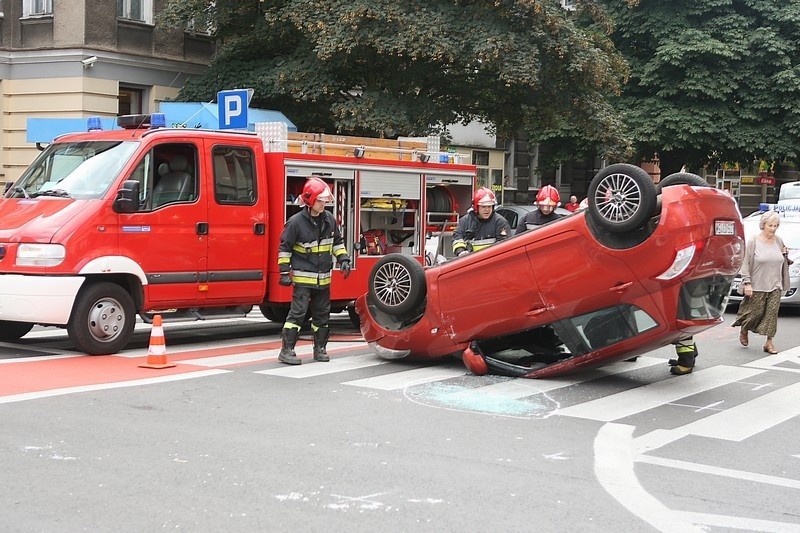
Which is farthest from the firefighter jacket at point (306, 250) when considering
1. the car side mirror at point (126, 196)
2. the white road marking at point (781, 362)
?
the white road marking at point (781, 362)

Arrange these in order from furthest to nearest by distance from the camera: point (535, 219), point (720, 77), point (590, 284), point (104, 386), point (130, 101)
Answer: point (720, 77), point (130, 101), point (535, 219), point (590, 284), point (104, 386)

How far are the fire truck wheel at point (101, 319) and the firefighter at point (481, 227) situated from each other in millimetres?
3676

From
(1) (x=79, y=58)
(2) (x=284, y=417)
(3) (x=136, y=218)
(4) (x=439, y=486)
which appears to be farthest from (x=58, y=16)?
(4) (x=439, y=486)

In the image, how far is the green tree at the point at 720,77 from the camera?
1232 inches

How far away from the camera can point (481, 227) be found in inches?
473

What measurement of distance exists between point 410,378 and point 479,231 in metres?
2.66

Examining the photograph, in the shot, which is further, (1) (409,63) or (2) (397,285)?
(1) (409,63)

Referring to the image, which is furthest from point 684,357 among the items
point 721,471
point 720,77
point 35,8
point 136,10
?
point 720,77

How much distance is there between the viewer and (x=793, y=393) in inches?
391

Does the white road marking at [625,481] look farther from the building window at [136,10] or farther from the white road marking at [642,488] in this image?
the building window at [136,10]

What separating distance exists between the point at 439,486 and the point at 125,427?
2536mm

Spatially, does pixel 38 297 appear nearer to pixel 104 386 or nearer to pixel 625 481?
pixel 104 386

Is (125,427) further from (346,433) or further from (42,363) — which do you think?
(42,363)

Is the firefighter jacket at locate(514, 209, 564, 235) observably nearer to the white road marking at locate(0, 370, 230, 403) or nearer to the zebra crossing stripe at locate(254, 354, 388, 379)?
the zebra crossing stripe at locate(254, 354, 388, 379)
